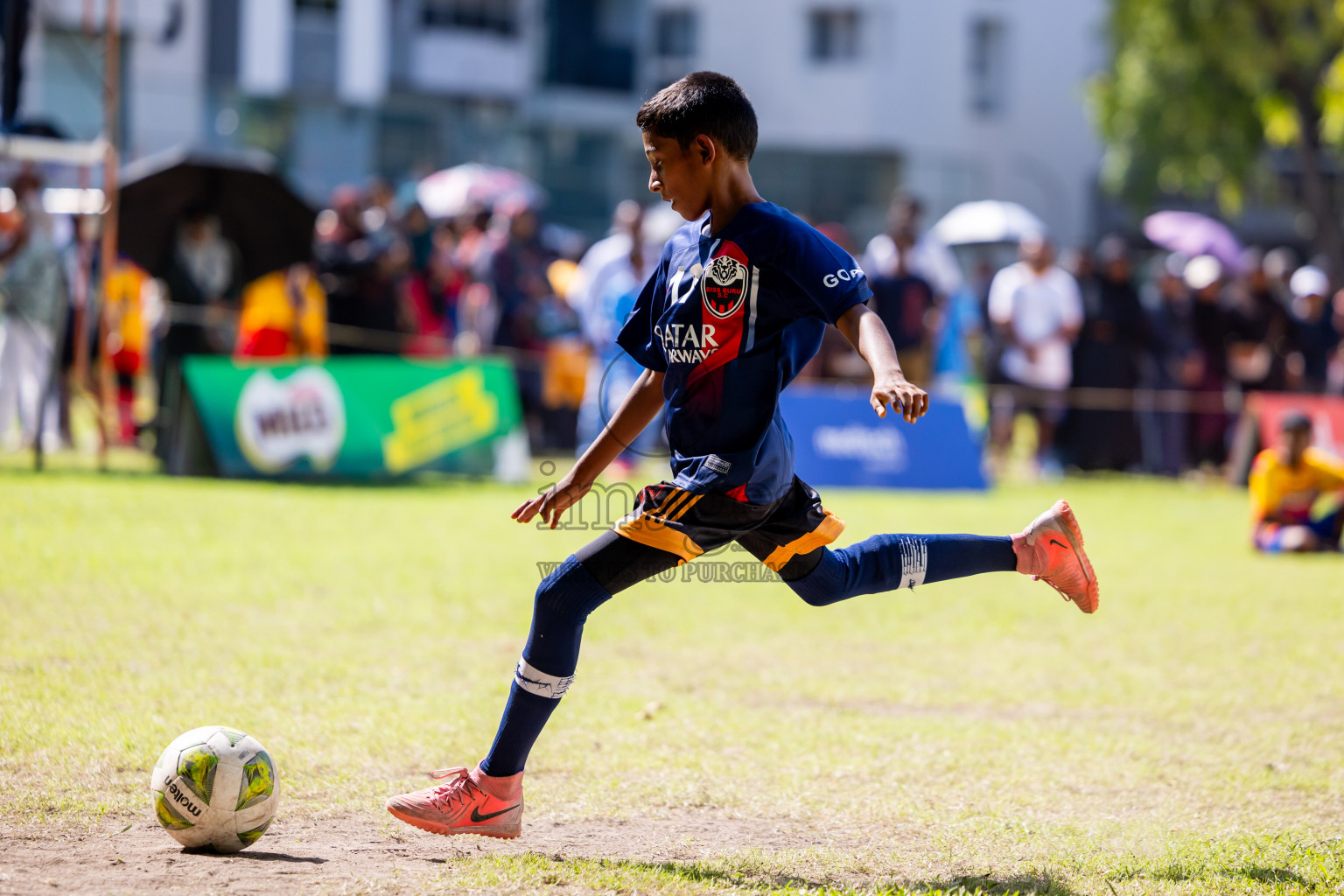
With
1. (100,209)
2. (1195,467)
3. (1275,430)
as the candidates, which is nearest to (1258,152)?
(1195,467)

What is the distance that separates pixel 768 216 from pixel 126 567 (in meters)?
5.36

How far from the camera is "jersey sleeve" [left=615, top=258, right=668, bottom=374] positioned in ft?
13.5

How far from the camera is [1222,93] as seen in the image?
27.0 meters

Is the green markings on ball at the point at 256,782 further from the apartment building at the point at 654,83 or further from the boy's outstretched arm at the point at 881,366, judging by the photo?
the apartment building at the point at 654,83

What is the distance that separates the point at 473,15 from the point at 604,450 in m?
34.5

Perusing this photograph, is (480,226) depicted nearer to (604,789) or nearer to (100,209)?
(100,209)

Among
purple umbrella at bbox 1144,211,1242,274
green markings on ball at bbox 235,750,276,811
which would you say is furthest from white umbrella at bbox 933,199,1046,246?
green markings on ball at bbox 235,750,276,811

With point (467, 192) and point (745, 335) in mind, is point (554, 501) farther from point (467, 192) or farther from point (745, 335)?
point (467, 192)

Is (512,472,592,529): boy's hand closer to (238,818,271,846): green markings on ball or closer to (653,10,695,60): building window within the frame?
(238,818,271,846): green markings on ball

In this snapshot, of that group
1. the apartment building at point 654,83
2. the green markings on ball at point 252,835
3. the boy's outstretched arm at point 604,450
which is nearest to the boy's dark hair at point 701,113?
the boy's outstretched arm at point 604,450

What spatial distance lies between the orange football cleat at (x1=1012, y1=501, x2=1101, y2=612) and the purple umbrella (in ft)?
53.3

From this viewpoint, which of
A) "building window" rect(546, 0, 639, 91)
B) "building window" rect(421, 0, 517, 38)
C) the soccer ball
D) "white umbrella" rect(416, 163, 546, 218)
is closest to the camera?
the soccer ball

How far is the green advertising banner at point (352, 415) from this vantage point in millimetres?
12000

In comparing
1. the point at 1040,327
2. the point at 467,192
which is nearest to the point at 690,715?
the point at 1040,327
